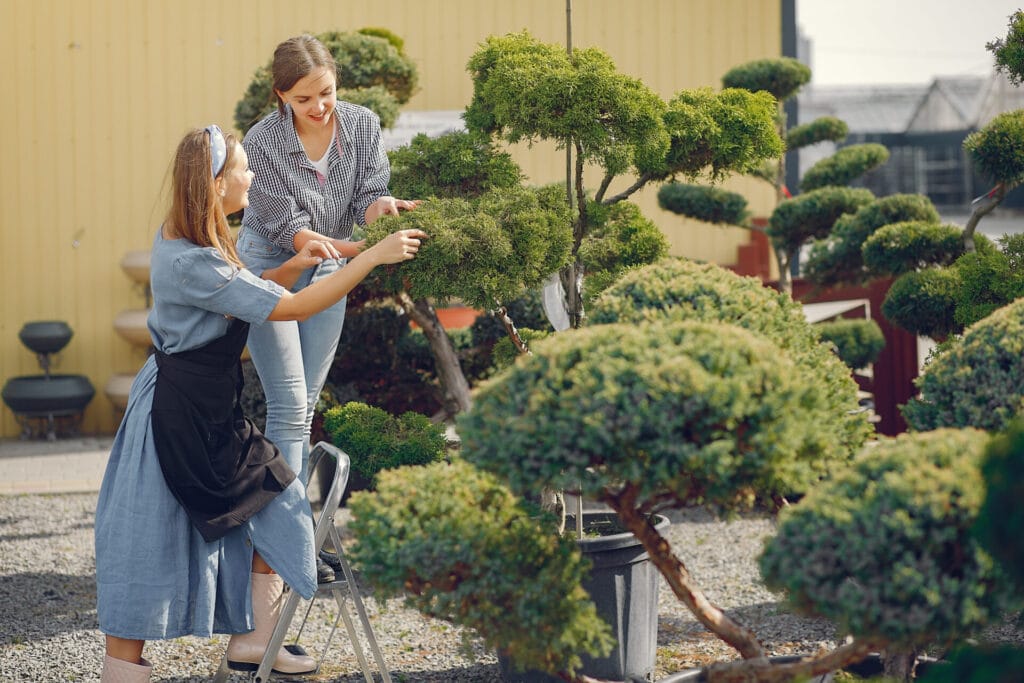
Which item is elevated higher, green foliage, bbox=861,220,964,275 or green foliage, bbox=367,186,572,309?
green foliage, bbox=367,186,572,309

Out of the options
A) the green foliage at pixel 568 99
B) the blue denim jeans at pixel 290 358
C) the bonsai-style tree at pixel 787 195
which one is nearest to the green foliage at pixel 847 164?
the bonsai-style tree at pixel 787 195

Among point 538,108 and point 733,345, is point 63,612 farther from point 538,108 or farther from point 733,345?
point 733,345

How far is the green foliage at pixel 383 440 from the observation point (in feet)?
10.8

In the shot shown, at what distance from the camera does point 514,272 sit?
295 cm

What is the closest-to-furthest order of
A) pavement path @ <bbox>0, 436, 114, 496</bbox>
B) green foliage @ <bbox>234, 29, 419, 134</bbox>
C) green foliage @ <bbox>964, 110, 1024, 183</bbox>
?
1. green foliage @ <bbox>964, 110, 1024, 183</bbox>
2. green foliage @ <bbox>234, 29, 419, 134</bbox>
3. pavement path @ <bbox>0, 436, 114, 496</bbox>

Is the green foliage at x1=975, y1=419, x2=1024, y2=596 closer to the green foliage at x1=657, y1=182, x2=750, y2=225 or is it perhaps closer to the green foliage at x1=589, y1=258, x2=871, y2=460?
the green foliage at x1=589, y1=258, x2=871, y2=460

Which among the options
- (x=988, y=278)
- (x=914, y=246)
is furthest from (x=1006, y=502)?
(x=914, y=246)

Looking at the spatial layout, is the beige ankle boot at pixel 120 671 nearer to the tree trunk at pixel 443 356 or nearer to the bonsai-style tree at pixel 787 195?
the tree trunk at pixel 443 356

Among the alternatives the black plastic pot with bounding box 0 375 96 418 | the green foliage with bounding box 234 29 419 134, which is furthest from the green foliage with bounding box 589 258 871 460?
the black plastic pot with bounding box 0 375 96 418

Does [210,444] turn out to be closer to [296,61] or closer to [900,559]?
[296,61]

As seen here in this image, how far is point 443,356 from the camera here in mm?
5246

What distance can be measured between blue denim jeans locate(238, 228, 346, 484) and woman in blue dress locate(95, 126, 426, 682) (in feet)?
1.03

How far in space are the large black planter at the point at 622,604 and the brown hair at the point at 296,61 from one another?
141 centimetres

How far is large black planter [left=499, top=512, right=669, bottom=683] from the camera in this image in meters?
2.96
